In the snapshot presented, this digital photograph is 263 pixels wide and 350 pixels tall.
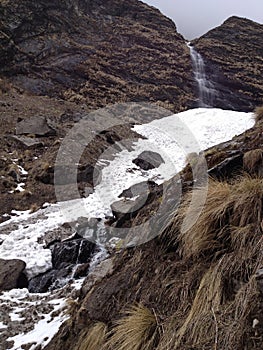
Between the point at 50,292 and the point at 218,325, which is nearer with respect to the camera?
the point at 218,325

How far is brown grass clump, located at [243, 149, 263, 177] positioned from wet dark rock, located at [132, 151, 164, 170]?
34.9 ft

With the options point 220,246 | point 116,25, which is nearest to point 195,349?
point 220,246

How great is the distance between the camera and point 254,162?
4.31m

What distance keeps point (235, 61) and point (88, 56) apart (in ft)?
46.1

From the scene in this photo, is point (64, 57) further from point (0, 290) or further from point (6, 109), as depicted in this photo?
point (0, 290)

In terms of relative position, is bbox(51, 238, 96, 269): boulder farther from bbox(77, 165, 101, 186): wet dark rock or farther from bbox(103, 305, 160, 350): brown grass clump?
bbox(77, 165, 101, 186): wet dark rock

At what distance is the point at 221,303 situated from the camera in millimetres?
2570

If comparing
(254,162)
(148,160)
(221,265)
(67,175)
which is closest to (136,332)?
(221,265)

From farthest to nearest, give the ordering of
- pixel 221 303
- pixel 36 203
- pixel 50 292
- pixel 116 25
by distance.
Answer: pixel 116 25, pixel 36 203, pixel 50 292, pixel 221 303

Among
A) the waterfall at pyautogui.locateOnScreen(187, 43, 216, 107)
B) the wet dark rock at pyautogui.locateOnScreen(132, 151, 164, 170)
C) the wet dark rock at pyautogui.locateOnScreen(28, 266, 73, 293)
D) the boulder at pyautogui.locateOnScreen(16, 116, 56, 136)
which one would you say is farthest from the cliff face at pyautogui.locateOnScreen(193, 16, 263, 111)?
the wet dark rock at pyautogui.locateOnScreen(28, 266, 73, 293)

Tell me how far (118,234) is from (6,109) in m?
14.4

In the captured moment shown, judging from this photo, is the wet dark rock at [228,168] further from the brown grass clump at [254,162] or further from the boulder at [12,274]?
the boulder at [12,274]

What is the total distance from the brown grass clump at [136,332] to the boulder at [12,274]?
13.8 feet

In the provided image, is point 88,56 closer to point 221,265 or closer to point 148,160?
point 148,160
